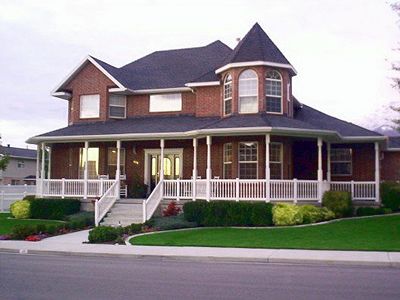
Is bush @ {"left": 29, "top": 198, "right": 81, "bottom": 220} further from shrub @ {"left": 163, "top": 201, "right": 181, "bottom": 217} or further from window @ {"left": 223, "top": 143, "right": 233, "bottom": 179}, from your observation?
window @ {"left": 223, "top": 143, "right": 233, "bottom": 179}

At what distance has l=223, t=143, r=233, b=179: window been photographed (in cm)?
2775

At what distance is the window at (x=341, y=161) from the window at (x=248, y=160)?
5.59m

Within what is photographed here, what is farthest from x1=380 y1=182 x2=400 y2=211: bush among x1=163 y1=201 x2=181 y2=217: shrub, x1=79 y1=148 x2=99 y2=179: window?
x1=79 y1=148 x2=99 y2=179: window

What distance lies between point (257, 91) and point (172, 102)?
5.97m

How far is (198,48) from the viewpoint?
3559 cm

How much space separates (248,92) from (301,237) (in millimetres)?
9603

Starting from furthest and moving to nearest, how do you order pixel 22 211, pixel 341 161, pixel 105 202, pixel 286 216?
pixel 341 161
pixel 22 211
pixel 105 202
pixel 286 216

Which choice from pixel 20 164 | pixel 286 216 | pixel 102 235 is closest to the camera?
pixel 102 235

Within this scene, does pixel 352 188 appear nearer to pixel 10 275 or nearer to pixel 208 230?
pixel 208 230

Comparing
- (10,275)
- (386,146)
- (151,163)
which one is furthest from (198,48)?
(10,275)

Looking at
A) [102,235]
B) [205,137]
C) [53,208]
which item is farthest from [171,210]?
[53,208]

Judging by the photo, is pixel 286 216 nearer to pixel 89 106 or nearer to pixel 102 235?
pixel 102 235

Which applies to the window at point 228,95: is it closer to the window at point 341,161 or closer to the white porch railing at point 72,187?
the window at point 341,161

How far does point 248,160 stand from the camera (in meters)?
27.2
